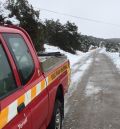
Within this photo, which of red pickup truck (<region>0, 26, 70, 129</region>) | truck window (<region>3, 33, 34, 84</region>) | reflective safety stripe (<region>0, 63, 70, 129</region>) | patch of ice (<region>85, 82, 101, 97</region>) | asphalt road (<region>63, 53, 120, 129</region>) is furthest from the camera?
patch of ice (<region>85, 82, 101, 97</region>)

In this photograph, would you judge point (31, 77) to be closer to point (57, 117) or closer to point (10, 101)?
point (10, 101)

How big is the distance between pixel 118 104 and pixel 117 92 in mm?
2244

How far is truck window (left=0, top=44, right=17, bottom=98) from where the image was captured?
3.79 meters

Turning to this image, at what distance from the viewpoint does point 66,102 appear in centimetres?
1042

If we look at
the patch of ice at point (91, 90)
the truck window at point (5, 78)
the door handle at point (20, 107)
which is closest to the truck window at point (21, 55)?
the truck window at point (5, 78)

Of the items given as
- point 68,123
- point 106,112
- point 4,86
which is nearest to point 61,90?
point 68,123

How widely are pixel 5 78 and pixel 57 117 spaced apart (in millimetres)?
2724

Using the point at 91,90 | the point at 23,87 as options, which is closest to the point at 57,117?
the point at 23,87

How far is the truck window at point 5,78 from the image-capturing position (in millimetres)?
3795

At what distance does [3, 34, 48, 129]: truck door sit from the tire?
77 centimetres

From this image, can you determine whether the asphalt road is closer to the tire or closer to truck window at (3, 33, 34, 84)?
the tire

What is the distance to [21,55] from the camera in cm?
488

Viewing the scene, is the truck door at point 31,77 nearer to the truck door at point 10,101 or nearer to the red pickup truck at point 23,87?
the red pickup truck at point 23,87

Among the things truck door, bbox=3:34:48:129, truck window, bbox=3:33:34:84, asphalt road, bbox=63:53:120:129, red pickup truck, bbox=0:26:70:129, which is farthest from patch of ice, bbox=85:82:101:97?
truck window, bbox=3:33:34:84
